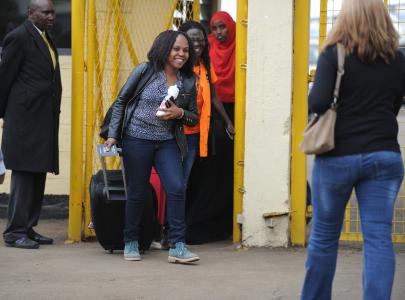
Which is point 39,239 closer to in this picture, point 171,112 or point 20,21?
point 171,112

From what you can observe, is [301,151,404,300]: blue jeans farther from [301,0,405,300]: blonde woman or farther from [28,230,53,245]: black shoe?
[28,230,53,245]: black shoe

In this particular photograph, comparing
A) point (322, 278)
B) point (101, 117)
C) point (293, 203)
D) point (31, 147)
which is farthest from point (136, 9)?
point (322, 278)

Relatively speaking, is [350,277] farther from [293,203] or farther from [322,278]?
[322,278]

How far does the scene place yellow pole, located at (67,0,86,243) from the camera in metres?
7.52

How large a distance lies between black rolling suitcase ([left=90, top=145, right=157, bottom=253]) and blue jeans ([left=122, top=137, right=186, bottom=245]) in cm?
14

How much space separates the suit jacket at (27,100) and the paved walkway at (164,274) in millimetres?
698

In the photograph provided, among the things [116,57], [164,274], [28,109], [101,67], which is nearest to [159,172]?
[164,274]

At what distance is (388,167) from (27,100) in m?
3.41

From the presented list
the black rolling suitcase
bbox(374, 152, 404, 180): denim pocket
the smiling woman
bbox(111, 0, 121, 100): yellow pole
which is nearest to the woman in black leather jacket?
the black rolling suitcase

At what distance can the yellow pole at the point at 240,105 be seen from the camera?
7.31 metres

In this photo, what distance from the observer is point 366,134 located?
4.75m

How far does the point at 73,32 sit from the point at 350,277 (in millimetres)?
2746

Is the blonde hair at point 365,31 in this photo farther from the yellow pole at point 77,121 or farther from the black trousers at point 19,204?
the black trousers at point 19,204

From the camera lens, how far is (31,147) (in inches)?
294
